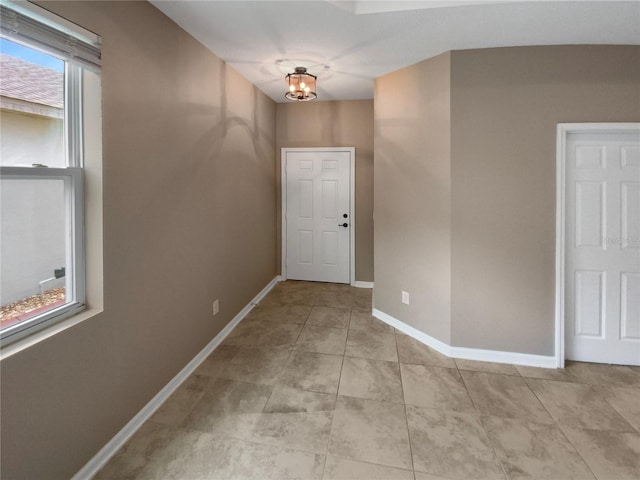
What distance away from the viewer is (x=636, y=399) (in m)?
2.02

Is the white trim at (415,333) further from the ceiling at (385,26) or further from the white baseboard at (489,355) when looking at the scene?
the ceiling at (385,26)

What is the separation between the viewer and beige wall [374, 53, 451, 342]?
2584 millimetres

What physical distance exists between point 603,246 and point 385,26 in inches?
94.0

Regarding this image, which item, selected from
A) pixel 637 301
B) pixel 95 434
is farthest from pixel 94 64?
pixel 637 301

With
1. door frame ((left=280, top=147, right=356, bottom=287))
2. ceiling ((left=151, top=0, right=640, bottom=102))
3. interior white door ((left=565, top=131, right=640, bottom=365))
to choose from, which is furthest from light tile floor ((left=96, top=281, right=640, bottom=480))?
ceiling ((left=151, top=0, right=640, bottom=102))

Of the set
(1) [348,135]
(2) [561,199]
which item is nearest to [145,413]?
(2) [561,199]

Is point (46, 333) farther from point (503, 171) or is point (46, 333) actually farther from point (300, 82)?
point (503, 171)

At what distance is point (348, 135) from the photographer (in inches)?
167

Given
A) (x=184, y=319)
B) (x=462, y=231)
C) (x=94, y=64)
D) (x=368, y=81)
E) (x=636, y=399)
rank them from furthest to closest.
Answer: (x=368, y=81) < (x=462, y=231) < (x=184, y=319) < (x=636, y=399) < (x=94, y=64)

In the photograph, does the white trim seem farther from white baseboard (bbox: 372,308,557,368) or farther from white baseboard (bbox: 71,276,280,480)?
white baseboard (bbox: 71,276,280,480)

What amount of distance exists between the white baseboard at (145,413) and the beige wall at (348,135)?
217 cm

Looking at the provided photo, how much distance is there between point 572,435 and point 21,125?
10.4ft

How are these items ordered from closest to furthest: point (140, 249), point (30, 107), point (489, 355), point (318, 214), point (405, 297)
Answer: point (30, 107), point (140, 249), point (489, 355), point (405, 297), point (318, 214)

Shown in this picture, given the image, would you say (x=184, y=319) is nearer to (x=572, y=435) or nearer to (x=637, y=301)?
(x=572, y=435)
